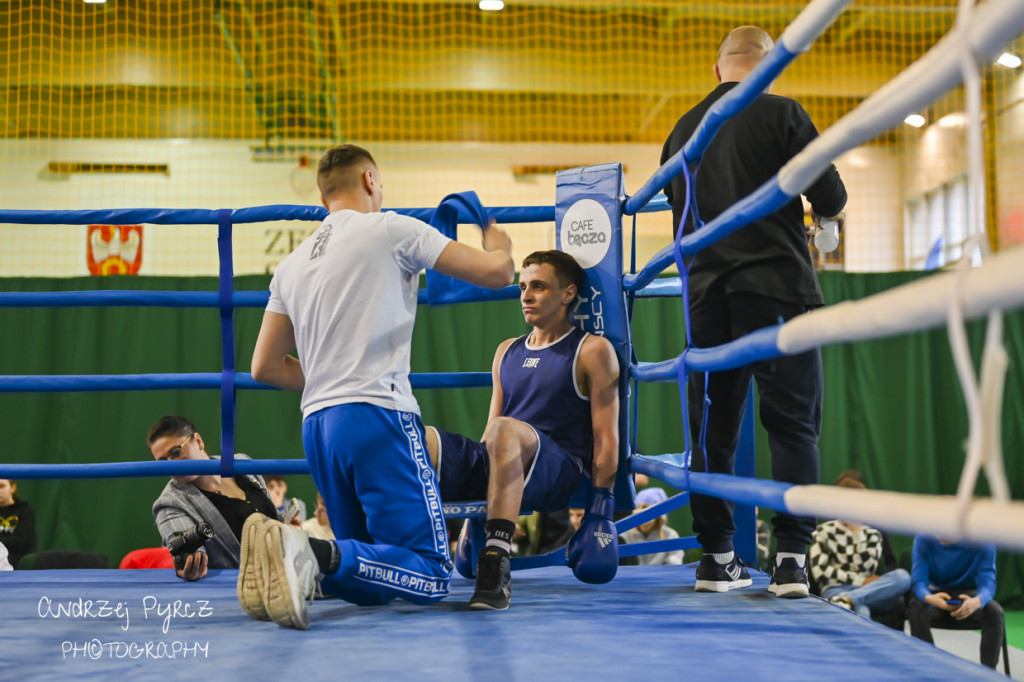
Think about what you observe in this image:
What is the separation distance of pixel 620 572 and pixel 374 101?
822cm

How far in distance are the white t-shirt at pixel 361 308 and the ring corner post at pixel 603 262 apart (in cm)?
67

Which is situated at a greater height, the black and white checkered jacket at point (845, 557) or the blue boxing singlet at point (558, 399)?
the blue boxing singlet at point (558, 399)

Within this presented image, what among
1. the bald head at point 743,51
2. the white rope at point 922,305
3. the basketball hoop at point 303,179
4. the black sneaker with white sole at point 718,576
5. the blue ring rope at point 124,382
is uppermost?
the basketball hoop at point 303,179

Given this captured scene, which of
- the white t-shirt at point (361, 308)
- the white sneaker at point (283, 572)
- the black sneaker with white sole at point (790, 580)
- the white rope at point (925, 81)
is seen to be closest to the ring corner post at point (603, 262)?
the black sneaker with white sole at point (790, 580)

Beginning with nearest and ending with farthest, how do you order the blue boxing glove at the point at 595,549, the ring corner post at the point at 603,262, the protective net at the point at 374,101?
the blue boxing glove at the point at 595,549 → the ring corner post at the point at 603,262 → the protective net at the point at 374,101

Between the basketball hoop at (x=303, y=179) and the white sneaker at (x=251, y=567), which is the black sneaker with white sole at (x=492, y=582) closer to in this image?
the white sneaker at (x=251, y=567)

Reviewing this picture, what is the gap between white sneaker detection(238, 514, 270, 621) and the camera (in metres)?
1.52

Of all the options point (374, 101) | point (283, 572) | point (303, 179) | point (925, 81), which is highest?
point (374, 101)

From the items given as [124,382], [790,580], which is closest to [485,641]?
[790,580]

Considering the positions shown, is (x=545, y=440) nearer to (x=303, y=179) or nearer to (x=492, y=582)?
(x=492, y=582)

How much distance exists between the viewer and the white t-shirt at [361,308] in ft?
6.06

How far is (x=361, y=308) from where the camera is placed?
187 cm

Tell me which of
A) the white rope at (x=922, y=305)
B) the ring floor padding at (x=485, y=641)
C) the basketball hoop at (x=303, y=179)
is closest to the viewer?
the white rope at (x=922, y=305)

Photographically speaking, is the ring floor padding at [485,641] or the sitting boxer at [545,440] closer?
the ring floor padding at [485,641]
